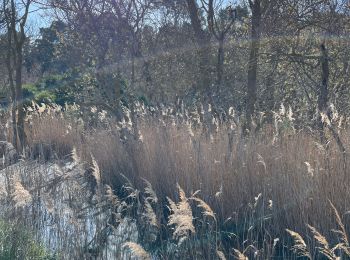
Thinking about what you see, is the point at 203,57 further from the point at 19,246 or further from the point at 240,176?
the point at 19,246

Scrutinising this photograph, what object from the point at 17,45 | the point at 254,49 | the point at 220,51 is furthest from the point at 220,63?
the point at 17,45

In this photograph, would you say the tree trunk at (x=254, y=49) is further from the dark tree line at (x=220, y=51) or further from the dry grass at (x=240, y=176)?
the dry grass at (x=240, y=176)

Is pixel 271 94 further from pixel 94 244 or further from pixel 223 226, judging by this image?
pixel 94 244

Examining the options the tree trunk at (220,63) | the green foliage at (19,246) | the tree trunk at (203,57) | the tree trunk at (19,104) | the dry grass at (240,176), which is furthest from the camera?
the tree trunk at (19,104)

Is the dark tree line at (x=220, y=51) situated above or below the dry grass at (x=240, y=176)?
above

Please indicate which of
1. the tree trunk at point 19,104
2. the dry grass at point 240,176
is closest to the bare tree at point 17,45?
the tree trunk at point 19,104

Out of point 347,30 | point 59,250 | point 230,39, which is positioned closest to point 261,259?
point 59,250

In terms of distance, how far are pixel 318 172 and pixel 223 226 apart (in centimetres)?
102

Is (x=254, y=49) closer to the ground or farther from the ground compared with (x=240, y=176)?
farther from the ground

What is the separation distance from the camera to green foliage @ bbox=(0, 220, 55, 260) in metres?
4.32

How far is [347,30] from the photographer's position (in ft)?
24.0

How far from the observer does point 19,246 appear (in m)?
4.40

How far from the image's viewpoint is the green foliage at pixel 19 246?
432 centimetres

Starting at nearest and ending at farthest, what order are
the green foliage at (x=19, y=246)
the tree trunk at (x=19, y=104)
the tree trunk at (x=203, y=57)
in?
1. the green foliage at (x=19, y=246)
2. the tree trunk at (x=203, y=57)
3. the tree trunk at (x=19, y=104)
